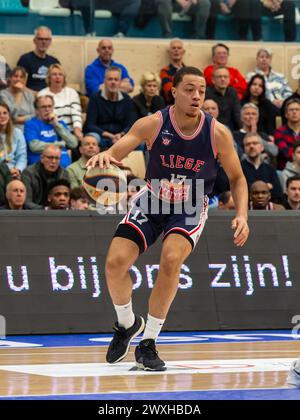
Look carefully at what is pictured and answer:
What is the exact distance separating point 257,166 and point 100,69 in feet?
11.6

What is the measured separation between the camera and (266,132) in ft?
58.9

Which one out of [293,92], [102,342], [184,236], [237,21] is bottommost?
[102,342]

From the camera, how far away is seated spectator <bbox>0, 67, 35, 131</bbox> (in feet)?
53.5

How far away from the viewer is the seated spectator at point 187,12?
18.4m

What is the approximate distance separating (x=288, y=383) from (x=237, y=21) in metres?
12.5

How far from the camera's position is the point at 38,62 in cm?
1723

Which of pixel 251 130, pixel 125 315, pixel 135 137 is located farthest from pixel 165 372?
pixel 251 130

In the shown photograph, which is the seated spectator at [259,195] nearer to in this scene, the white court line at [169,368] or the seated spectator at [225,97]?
the seated spectator at [225,97]

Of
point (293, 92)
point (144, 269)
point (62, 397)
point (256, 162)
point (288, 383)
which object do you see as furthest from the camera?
point (293, 92)

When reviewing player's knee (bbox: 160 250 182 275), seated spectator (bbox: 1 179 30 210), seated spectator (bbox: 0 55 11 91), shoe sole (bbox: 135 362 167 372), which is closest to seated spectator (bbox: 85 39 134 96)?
seated spectator (bbox: 0 55 11 91)

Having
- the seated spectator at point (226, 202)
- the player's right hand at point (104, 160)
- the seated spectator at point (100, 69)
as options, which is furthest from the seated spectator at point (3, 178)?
the player's right hand at point (104, 160)

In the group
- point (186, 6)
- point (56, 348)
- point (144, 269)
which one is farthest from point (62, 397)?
point (186, 6)

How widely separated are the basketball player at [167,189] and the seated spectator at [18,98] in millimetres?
7434
